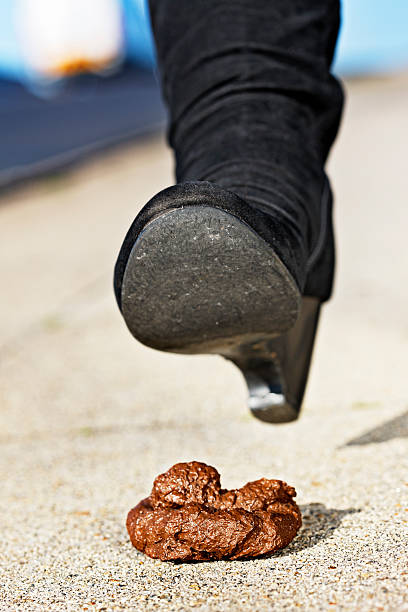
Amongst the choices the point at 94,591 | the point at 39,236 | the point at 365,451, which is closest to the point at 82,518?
the point at 94,591

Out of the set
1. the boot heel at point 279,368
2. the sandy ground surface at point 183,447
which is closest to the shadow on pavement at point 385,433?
the sandy ground surface at point 183,447

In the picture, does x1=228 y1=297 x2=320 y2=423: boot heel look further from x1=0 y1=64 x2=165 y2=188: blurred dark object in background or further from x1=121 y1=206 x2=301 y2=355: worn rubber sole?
x1=0 y1=64 x2=165 y2=188: blurred dark object in background

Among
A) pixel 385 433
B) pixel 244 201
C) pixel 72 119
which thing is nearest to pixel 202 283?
pixel 244 201

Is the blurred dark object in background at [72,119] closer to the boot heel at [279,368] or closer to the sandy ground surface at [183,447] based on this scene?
the sandy ground surface at [183,447]

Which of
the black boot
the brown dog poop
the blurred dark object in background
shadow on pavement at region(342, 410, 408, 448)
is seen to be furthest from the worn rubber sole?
the blurred dark object in background

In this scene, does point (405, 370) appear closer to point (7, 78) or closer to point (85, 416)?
point (85, 416)

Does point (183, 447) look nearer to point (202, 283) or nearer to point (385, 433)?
point (385, 433)

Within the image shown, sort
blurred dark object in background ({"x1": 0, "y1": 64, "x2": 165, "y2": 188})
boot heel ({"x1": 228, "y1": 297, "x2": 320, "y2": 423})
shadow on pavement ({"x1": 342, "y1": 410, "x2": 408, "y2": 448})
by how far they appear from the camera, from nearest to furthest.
Result: boot heel ({"x1": 228, "y1": 297, "x2": 320, "y2": 423}), shadow on pavement ({"x1": 342, "y1": 410, "x2": 408, "y2": 448}), blurred dark object in background ({"x1": 0, "y1": 64, "x2": 165, "y2": 188})
